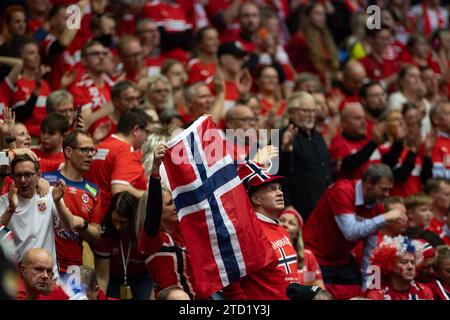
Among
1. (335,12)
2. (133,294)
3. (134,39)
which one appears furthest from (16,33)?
(335,12)

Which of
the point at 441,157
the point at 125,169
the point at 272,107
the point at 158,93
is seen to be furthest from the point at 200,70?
the point at 125,169

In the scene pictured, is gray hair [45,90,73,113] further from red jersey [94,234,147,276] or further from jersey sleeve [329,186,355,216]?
jersey sleeve [329,186,355,216]

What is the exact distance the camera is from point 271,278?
7.28m

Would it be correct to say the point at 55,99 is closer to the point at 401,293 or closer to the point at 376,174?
the point at 376,174

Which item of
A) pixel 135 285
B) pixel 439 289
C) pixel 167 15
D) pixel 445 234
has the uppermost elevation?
pixel 167 15

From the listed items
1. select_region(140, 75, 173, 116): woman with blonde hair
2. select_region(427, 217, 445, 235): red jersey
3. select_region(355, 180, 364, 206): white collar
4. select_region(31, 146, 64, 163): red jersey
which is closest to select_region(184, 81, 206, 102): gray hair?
select_region(140, 75, 173, 116): woman with blonde hair

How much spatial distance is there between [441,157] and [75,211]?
501cm

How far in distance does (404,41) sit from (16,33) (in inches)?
260

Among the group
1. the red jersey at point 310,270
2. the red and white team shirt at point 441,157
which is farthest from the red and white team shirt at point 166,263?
the red and white team shirt at point 441,157

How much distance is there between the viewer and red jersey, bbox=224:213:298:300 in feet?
23.5

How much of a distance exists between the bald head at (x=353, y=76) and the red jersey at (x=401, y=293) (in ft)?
14.5

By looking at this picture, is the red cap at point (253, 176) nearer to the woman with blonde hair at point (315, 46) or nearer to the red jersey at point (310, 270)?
the red jersey at point (310, 270)

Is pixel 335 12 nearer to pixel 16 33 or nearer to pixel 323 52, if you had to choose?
pixel 323 52

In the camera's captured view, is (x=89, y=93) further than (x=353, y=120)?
No
